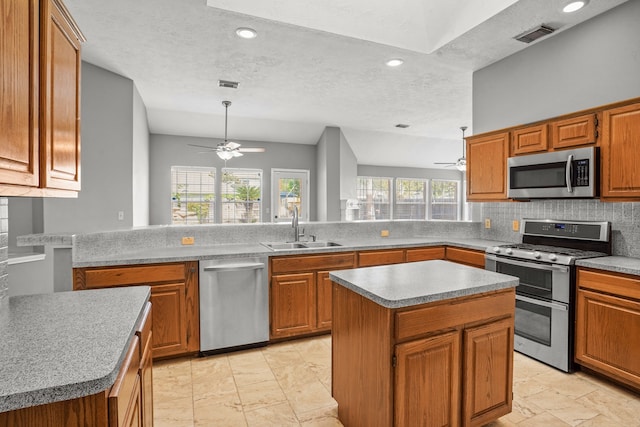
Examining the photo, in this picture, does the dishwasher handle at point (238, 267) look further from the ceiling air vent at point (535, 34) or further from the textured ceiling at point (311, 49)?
the ceiling air vent at point (535, 34)

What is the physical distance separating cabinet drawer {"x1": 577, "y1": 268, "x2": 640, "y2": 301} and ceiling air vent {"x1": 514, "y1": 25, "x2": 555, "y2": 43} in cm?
204

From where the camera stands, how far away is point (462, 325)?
1677 mm

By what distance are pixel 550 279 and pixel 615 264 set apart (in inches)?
16.9

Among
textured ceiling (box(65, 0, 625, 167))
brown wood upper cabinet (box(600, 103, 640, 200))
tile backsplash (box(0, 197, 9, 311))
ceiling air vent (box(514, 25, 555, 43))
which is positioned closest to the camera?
tile backsplash (box(0, 197, 9, 311))

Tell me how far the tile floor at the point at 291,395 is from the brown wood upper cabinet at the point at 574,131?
5.96ft

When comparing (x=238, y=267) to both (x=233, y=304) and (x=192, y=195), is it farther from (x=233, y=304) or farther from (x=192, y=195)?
(x=192, y=195)

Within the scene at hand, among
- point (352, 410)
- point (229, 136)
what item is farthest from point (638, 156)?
point (229, 136)

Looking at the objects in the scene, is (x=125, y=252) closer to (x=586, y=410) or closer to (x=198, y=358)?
Result: (x=198, y=358)

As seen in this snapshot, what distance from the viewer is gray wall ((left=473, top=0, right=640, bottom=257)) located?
104 inches

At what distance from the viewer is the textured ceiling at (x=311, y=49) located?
272 cm

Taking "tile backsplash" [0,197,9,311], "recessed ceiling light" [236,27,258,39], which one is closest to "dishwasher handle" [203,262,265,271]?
"tile backsplash" [0,197,9,311]

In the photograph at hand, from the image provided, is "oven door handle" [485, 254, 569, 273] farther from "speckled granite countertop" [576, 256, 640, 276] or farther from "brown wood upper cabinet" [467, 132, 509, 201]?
"brown wood upper cabinet" [467, 132, 509, 201]

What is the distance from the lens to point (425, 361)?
1570mm

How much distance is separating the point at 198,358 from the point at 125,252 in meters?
1.10
